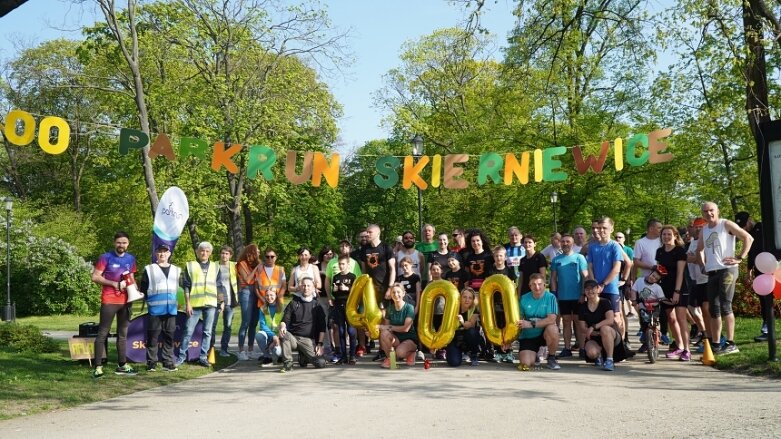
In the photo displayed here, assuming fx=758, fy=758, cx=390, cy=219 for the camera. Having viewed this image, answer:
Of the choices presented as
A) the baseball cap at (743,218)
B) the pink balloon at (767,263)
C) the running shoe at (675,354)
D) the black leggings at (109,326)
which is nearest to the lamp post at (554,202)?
the baseball cap at (743,218)

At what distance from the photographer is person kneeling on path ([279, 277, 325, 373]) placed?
414 inches

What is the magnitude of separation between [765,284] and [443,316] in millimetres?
4097

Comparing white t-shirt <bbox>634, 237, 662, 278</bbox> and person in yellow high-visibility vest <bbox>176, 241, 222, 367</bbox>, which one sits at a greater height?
white t-shirt <bbox>634, 237, 662, 278</bbox>

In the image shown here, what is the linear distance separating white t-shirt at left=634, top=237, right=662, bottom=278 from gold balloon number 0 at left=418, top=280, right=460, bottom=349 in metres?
2.95

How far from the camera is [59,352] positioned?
1259 centimetres

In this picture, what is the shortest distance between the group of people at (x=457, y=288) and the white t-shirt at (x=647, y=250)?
2 cm

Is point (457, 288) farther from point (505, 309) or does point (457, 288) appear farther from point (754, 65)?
point (754, 65)

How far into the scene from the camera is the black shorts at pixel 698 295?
35.8 feet

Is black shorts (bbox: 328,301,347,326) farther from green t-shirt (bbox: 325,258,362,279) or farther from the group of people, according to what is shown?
green t-shirt (bbox: 325,258,362,279)

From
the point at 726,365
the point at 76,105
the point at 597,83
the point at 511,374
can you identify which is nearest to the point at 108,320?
the point at 511,374

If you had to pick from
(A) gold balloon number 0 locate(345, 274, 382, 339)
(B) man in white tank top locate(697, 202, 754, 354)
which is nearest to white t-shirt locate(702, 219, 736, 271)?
(B) man in white tank top locate(697, 202, 754, 354)

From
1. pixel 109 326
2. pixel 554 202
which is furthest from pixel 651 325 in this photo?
pixel 554 202

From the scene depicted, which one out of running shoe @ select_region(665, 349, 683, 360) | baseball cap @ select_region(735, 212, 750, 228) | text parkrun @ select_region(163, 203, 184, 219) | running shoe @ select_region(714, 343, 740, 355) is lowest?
running shoe @ select_region(665, 349, 683, 360)

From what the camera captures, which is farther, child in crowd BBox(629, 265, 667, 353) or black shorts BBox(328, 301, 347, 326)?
black shorts BBox(328, 301, 347, 326)
